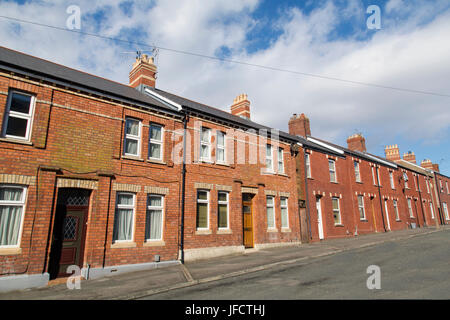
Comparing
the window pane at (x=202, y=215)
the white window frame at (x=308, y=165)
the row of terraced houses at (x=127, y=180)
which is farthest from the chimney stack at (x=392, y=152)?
the window pane at (x=202, y=215)

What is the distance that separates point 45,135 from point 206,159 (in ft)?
23.1

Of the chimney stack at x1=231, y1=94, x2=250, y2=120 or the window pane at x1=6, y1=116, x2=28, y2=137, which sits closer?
the window pane at x1=6, y1=116, x2=28, y2=137

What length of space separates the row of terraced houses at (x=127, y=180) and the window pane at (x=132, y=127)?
0.05 m

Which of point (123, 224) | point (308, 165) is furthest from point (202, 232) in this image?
point (308, 165)

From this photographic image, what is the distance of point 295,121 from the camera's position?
24719mm

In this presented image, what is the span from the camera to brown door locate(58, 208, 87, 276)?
9578 mm

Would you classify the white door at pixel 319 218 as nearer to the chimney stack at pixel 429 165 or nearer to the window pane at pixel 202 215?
the window pane at pixel 202 215

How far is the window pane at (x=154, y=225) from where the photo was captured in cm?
1160

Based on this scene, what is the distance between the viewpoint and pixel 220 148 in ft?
49.1

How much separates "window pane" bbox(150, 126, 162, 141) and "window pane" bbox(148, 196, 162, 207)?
2707mm

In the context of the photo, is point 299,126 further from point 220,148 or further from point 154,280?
point 154,280

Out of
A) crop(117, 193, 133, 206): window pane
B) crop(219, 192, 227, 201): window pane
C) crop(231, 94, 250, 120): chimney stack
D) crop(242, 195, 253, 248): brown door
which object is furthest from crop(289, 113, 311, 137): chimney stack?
crop(117, 193, 133, 206): window pane

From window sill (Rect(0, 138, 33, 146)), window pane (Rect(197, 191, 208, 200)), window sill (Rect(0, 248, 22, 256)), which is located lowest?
window sill (Rect(0, 248, 22, 256))

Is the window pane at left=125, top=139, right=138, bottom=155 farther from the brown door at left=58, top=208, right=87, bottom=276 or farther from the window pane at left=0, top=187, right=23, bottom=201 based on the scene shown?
the window pane at left=0, top=187, right=23, bottom=201
